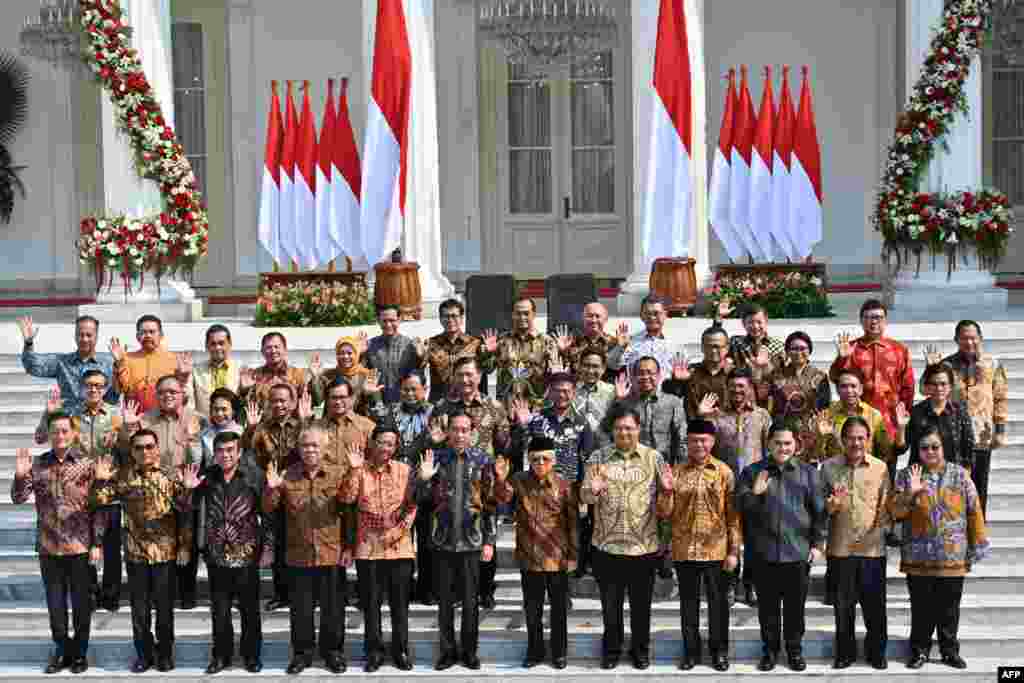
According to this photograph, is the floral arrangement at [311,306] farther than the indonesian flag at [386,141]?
Yes

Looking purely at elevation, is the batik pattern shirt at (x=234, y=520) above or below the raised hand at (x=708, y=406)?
below

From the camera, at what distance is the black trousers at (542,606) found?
10.3 m

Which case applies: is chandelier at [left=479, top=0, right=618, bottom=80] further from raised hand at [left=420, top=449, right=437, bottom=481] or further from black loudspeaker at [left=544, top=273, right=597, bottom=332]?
raised hand at [left=420, top=449, right=437, bottom=481]

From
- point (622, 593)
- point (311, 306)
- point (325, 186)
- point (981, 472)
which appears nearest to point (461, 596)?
point (622, 593)

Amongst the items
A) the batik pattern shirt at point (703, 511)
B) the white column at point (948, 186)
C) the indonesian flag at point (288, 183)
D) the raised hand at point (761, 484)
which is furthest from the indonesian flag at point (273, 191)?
the raised hand at point (761, 484)

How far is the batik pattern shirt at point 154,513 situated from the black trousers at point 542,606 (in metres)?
2.07

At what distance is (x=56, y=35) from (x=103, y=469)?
9892 mm

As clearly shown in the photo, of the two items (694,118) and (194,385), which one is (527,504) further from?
(694,118)

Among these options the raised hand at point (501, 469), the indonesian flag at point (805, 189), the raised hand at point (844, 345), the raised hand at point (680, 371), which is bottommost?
the raised hand at point (501, 469)

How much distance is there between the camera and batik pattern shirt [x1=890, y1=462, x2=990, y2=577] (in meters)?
10.1

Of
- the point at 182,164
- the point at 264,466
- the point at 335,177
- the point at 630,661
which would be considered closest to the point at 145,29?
the point at 182,164

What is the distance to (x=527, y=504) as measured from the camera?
10.3 meters

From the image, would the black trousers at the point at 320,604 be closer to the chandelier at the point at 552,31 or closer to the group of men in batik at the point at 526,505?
the group of men in batik at the point at 526,505

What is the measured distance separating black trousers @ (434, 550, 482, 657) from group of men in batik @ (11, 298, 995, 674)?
0.01m
